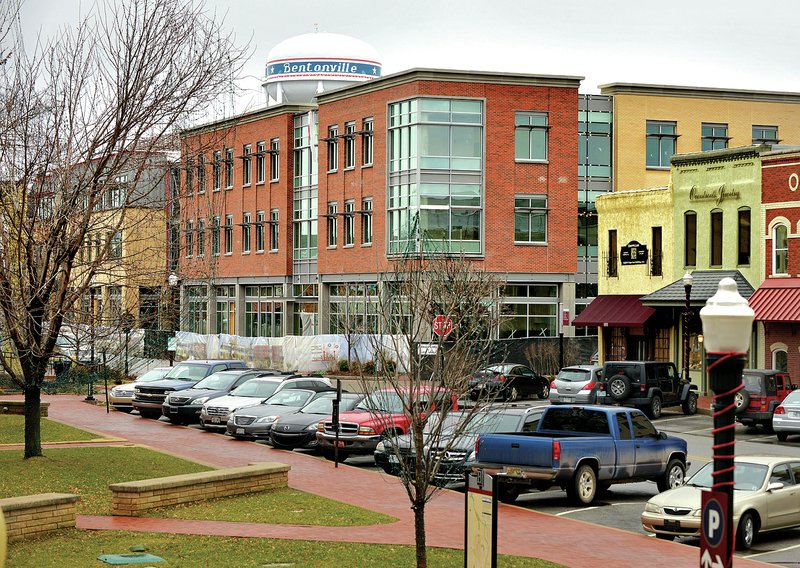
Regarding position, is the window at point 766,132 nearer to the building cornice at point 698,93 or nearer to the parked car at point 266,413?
the building cornice at point 698,93

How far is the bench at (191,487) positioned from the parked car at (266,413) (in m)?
8.22

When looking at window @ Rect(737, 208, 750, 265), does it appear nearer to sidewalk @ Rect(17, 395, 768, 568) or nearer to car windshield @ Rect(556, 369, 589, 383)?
car windshield @ Rect(556, 369, 589, 383)

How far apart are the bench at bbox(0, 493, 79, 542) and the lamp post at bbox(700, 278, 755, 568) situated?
10.9 metres

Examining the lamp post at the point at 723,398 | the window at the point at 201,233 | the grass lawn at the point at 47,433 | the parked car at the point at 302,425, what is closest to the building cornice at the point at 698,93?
the window at the point at 201,233

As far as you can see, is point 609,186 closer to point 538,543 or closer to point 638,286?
point 638,286

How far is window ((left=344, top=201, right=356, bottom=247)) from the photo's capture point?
63594 millimetres

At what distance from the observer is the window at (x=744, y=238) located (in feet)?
146

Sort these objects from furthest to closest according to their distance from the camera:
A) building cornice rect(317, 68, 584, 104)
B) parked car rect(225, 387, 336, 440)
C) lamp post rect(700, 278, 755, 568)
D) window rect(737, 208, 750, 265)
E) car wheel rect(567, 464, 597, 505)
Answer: building cornice rect(317, 68, 584, 104)
window rect(737, 208, 750, 265)
parked car rect(225, 387, 336, 440)
car wheel rect(567, 464, 597, 505)
lamp post rect(700, 278, 755, 568)

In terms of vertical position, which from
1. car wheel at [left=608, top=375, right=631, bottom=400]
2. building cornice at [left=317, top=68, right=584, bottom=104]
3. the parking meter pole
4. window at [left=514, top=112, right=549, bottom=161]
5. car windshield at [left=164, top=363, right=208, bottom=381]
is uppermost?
building cornice at [left=317, top=68, right=584, bottom=104]

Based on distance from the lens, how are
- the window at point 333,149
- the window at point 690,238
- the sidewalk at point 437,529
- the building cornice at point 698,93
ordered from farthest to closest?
1. the window at point 333,149
2. the building cornice at point 698,93
3. the window at point 690,238
4. the sidewalk at point 437,529

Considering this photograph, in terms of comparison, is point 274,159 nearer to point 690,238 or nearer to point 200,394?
point 690,238

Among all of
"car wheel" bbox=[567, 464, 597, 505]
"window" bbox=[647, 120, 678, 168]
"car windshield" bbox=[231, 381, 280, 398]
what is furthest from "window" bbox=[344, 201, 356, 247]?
"car wheel" bbox=[567, 464, 597, 505]

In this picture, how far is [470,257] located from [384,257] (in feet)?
15.4

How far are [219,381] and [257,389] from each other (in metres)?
3.33
